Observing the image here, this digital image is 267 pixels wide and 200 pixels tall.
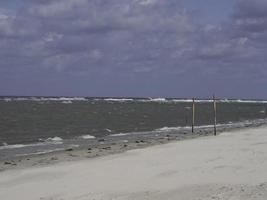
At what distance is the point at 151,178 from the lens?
1394 cm

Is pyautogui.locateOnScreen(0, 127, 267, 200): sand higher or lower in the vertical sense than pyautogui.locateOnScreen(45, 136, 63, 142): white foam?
higher

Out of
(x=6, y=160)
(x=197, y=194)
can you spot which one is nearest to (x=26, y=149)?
(x=6, y=160)

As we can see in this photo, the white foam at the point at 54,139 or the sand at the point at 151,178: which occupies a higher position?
the sand at the point at 151,178

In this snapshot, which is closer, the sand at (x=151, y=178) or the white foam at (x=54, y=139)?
the sand at (x=151, y=178)

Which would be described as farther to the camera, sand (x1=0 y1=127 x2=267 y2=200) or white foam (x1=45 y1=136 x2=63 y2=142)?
white foam (x1=45 y1=136 x2=63 y2=142)

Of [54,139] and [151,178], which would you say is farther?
[54,139]

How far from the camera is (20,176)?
1620cm

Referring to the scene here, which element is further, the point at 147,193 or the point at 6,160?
the point at 6,160

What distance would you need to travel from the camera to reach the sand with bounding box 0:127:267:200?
11.8 meters

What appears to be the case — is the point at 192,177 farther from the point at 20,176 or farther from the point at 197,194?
the point at 20,176

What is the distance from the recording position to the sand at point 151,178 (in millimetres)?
11820

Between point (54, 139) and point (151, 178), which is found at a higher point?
point (151, 178)

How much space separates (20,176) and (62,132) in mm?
20565

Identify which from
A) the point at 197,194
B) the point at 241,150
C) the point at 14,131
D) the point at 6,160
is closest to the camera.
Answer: the point at 197,194
